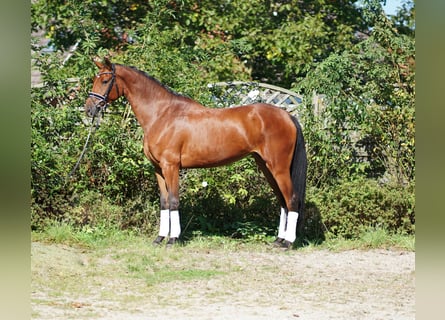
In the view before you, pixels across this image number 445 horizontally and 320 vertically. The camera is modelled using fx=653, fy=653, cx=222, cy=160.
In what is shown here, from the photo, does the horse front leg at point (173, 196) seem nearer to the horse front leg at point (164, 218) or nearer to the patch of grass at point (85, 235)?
the horse front leg at point (164, 218)

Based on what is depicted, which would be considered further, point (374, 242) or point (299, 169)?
point (374, 242)

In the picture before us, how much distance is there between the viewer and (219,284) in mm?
5684

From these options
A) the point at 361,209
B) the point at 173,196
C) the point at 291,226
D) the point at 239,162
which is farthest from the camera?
the point at 239,162

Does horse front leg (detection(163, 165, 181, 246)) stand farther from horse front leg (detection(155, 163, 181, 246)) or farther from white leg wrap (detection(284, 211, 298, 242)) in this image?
white leg wrap (detection(284, 211, 298, 242))

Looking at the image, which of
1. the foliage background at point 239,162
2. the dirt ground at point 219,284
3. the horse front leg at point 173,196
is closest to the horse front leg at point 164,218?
the horse front leg at point 173,196

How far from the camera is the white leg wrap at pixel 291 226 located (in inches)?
281

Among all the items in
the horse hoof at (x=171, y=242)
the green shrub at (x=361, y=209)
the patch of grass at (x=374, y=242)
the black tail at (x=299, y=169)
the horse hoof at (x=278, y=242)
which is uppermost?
the black tail at (x=299, y=169)

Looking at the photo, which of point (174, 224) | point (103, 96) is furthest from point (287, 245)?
point (103, 96)

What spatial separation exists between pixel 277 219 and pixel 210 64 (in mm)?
2510

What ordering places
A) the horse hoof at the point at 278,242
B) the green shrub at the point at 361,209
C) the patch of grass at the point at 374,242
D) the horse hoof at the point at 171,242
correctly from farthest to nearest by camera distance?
the green shrub at the point at 361,209 < the patch of grass at the point at 374,242 < the horse hoof at the point at 278,242 < the horse hoof at the point at 171,242

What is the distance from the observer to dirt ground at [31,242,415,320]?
4.72 m

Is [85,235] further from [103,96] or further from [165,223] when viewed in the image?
[103,96]

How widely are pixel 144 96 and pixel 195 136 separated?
72cm

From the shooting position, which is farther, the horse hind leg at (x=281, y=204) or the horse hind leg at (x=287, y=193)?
the horse hind leg at (x=281, y=204)
